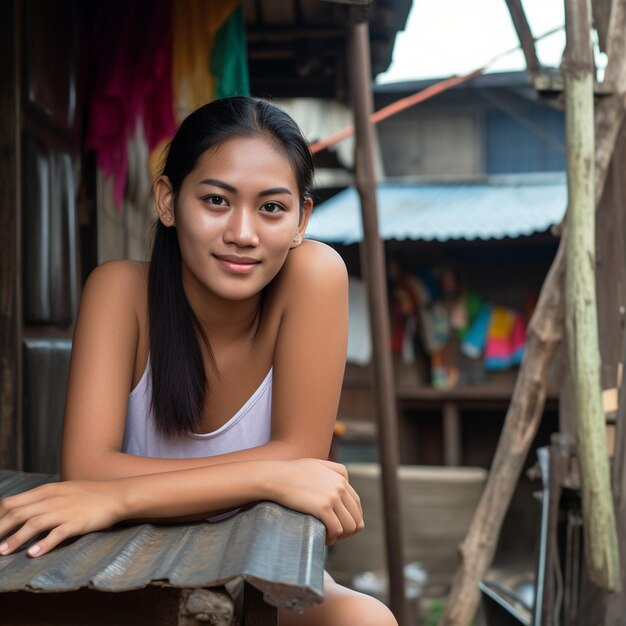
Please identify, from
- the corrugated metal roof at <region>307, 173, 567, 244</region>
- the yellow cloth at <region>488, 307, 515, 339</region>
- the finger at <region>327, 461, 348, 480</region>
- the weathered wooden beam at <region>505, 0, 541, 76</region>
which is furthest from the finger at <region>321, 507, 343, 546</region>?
the yellow cloth at <region>488, 307, 515, 339</region>

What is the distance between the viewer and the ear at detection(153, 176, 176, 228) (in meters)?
2.45

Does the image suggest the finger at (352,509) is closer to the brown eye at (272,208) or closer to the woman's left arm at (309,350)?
the woman's left arm at (309,350)

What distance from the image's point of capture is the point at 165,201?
8.07 feet

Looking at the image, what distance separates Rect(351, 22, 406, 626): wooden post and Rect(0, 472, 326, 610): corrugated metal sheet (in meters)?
4.58

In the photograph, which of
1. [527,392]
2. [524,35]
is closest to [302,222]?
[527,392]

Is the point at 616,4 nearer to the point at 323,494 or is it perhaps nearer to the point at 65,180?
the point at 65,180

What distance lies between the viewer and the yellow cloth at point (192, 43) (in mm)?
4270

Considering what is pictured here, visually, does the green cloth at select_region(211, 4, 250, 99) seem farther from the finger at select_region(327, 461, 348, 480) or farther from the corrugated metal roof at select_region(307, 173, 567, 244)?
the corrugated metal roof at select_region(307, 173, 567, 244)

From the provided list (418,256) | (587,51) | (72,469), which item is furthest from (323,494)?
(418,256)

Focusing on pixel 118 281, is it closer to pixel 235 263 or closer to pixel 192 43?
pixel 235 263

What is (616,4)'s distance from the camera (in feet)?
12.2

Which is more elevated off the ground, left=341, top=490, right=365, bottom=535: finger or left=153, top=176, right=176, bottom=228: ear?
left=153, top=176, right=176, bottom=228: ear

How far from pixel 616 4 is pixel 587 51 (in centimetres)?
33

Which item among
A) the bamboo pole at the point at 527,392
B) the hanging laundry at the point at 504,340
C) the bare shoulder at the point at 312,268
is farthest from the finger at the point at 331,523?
the hanging laundry at the point at 504,340
